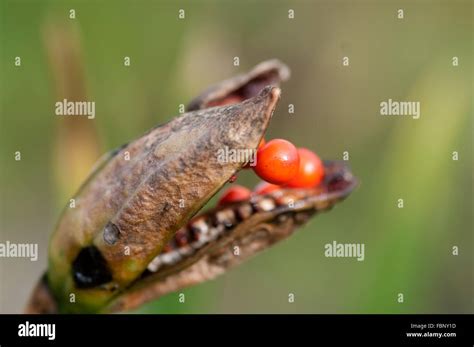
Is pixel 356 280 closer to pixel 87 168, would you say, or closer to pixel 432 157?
pixel 432 157

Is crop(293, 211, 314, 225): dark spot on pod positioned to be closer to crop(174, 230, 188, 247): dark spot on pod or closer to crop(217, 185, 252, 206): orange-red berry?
crop(217, 185, 252, 206): orange-red berry

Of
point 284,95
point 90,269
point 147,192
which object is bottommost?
point 90,269

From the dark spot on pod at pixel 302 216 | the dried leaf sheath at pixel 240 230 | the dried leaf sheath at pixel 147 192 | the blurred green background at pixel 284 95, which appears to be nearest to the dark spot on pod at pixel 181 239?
the dried leaf sheath at pixel 240 230

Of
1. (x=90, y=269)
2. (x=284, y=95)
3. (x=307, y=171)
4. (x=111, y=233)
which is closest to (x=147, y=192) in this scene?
(x=111, y=233)

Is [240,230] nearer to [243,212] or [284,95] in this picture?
[243,212]

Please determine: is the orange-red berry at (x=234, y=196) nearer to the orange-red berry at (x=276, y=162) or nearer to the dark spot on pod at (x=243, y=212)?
the dark spot on pod at (x=243, y=212)
